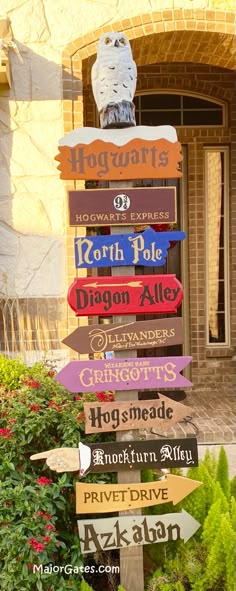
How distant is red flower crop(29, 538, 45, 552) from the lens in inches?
94.9

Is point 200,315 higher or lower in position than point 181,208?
lower

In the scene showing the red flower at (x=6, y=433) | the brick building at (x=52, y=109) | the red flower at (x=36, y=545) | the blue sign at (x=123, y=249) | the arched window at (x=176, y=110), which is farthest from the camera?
the arched window at (x=176, y=110)

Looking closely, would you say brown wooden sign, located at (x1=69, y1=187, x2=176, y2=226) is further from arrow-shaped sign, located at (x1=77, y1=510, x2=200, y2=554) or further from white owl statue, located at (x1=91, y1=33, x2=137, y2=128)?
arrow-shaped sign, located at (x1=77, y1=510, x2=200, y2=554)

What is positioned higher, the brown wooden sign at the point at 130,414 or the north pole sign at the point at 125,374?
the north pole sign at the point at 125,374

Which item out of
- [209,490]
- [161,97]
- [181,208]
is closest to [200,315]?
[181,208]

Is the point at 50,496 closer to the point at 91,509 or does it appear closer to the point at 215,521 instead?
the point at 91,509

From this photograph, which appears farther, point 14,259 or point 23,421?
point 14,259

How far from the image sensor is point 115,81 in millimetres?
2566

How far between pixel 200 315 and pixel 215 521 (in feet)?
12.7

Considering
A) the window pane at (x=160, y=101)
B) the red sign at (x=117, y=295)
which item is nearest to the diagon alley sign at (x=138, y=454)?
the red sign at (x=117, y=295)

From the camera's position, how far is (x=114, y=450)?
2.56m

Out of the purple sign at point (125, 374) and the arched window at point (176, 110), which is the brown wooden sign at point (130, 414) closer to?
the purple sign at point (125, 374)

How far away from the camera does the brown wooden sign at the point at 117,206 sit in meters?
2.53

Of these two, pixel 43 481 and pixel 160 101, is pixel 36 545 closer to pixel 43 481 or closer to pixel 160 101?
pixel 43 481
